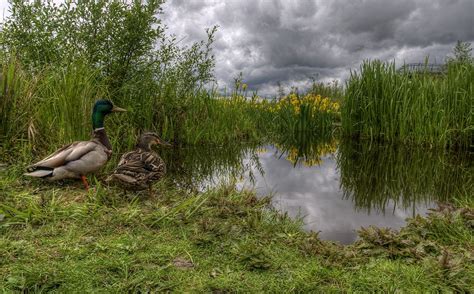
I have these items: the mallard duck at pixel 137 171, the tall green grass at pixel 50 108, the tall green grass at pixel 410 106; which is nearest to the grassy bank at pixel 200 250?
the mallard duck at pixel 137 171

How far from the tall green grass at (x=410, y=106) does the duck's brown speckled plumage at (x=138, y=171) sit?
7833 mm

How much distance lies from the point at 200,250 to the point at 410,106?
9.22 meters

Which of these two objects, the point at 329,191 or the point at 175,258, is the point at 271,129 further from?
the point at 175,258

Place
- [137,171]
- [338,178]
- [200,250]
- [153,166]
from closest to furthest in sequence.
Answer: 1. [200,250]
2. [137,171]
3. [153,166]
4. [338,178]

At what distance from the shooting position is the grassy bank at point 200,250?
101 inches

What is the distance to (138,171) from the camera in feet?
14.1

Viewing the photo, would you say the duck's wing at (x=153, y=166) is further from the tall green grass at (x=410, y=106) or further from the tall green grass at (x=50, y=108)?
the tall green grass at (x=410, y=106)

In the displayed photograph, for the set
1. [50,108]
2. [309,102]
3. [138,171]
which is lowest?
[138,171]

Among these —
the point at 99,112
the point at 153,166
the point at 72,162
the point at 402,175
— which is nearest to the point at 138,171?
the point at 153,166

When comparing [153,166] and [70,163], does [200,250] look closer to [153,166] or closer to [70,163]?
[153,166]

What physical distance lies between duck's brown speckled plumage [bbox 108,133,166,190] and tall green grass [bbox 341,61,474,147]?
7.83 metres

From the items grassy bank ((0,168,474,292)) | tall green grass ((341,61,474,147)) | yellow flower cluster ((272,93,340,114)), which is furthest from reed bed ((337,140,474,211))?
yellow flower cluster ((272,93,340,114))

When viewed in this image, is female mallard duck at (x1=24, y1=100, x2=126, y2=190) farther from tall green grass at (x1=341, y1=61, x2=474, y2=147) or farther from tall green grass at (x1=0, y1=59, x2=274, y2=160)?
tall green grass at (x1=341, y1=61, x2=474, y2=147)

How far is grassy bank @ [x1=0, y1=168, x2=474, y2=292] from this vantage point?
2568 millimetres
